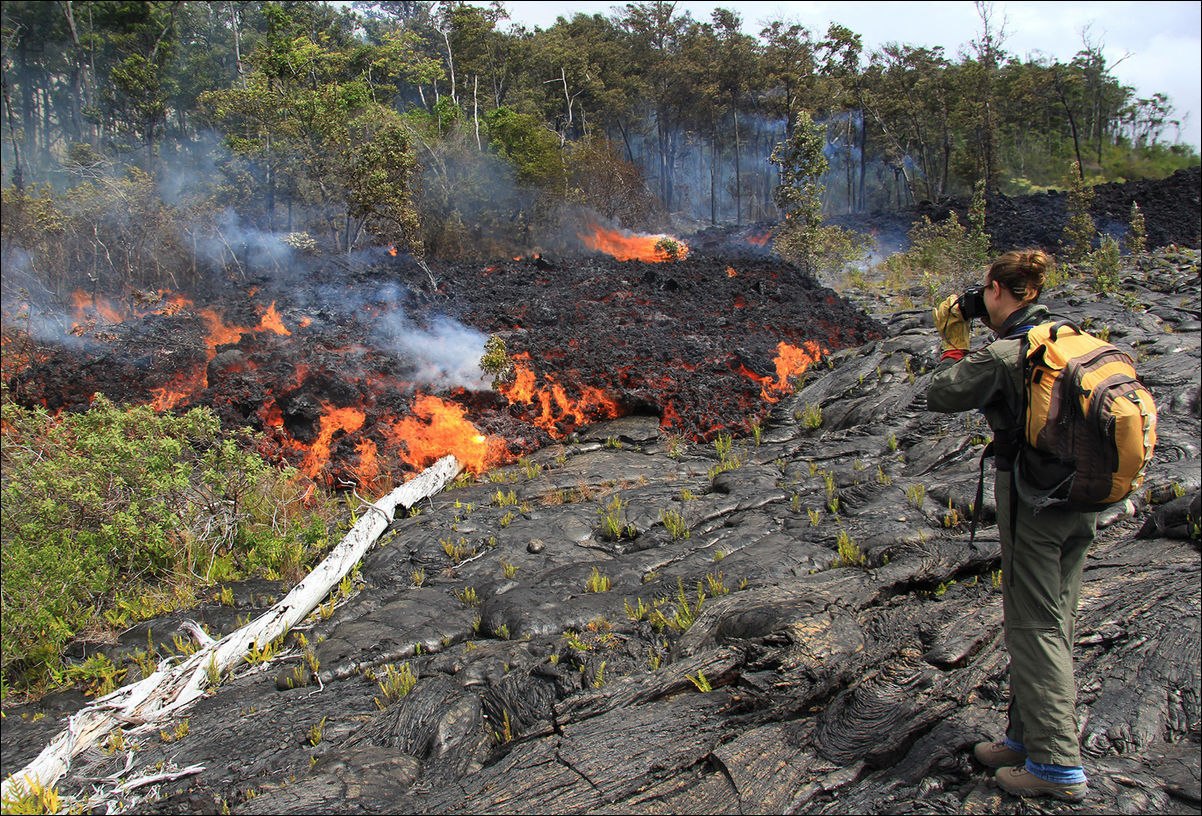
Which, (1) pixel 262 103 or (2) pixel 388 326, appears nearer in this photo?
(2) pixel 388 326

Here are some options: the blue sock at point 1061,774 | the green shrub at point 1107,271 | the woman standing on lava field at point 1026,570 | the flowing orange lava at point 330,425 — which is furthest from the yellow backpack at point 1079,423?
the green shrub at point 1107,271

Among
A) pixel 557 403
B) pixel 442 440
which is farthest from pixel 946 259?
pixel 442 440

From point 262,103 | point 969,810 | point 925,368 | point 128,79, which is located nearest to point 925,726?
point 969,810

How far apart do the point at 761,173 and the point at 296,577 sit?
51.3 m

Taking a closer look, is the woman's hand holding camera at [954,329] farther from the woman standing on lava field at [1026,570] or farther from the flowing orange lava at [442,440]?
the flowing orange lava at [442,440]

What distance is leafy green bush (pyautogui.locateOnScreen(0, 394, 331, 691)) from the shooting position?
20.9 feet

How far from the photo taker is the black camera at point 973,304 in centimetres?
383

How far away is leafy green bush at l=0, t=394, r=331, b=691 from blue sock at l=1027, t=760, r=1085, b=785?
652 cm

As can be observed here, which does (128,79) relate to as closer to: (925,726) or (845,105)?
(845,105)

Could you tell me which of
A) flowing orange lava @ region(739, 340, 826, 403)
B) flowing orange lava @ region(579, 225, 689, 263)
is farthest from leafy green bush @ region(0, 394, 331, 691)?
flowing orange lava @ region(579, 225, 689, 263)

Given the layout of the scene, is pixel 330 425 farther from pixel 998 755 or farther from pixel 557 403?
pixel 998 755

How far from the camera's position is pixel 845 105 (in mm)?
43188

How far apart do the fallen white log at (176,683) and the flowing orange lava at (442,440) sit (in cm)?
279

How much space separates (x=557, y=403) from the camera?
12.2 metres
